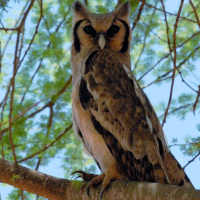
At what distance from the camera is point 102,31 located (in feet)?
11.7

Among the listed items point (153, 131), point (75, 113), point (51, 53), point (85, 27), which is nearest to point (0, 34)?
point (51, 53)

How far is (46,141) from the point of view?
4.04 m

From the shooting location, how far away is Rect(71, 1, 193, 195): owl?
2768 mm

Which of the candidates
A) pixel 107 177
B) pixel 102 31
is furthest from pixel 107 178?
pixel 102 31

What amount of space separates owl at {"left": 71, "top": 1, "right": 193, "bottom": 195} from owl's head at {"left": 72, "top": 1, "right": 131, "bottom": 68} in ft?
0.35

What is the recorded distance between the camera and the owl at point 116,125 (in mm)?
2768

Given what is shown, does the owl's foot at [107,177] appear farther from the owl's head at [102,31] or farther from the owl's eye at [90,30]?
the owl's eye at [90,30]

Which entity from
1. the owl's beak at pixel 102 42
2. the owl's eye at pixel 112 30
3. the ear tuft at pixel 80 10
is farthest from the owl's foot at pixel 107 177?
the ear tuft at pixel 80 10

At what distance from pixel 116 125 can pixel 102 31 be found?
3.10 ft

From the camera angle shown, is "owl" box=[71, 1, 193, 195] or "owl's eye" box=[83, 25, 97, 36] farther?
"owl's eye" box=[83, 25, 97, 36]

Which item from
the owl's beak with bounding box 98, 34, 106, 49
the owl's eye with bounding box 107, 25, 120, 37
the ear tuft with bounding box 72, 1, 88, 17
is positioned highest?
the ear tuft with bounding box 72, 1, 88, 17

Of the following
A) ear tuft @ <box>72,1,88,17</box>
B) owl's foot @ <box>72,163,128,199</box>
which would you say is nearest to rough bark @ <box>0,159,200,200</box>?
owl's foot @ <box>72,163,128,199</box>

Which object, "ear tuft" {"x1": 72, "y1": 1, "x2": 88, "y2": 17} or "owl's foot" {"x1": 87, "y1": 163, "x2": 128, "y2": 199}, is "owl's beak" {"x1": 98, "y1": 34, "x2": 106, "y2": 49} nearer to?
"ear tuft" {"x1": 72, "y1": 1, "x2": 88, "y2": 17}

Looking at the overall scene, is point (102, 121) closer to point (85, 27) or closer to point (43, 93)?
point (85, 27)
